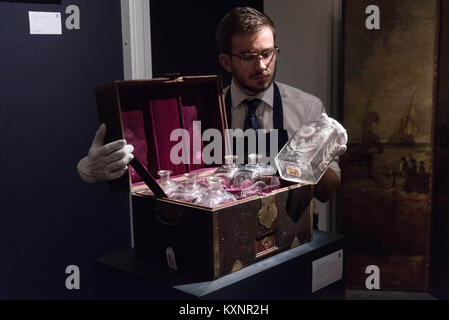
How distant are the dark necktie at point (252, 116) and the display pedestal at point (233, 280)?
0.56 m

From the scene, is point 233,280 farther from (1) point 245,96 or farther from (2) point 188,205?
(1) point 245,96

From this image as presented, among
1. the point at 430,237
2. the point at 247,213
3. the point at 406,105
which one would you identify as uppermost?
the point at 406,105

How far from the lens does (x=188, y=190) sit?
4.57ft

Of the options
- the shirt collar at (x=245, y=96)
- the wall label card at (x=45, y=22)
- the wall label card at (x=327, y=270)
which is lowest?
the wall label card at (x=327, y=270)

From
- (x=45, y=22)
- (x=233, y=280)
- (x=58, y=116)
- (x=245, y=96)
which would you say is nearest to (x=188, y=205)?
(x=233, y=280)

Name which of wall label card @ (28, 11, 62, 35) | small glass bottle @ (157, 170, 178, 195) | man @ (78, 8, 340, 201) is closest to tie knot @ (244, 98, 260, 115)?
man @ (78, 8, 340, 201)

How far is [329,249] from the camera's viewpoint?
150 cm

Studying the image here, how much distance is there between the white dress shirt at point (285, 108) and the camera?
77.8 inches

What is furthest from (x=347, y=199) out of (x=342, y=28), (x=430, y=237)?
(x=342, y=28)

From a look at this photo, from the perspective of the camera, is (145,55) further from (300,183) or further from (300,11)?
(300,183)

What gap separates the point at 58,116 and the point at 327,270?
1.70 metres

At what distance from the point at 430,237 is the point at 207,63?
1.55m

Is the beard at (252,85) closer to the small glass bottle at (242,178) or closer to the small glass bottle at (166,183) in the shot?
the small glass bottle at (242,178)

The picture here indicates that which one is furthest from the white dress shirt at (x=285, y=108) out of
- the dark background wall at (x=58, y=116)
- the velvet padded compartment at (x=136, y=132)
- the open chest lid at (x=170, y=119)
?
the dark background wall at (x=58, y=116)
